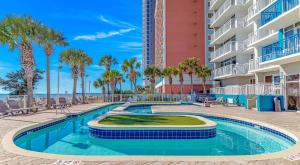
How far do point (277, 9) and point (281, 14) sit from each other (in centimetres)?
154

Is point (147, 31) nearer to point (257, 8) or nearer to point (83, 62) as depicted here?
point (83, 62)

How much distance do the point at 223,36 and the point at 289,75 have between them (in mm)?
16116

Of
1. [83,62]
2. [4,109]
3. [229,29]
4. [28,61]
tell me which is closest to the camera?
[4,109]

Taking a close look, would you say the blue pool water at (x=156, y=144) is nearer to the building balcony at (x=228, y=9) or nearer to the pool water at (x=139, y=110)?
the pool water at (x=139, y=110)

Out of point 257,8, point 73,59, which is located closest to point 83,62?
point 73,59

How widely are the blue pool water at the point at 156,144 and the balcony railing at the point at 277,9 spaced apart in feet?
32.9

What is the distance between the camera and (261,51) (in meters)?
25.8

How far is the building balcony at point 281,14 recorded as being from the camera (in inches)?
681

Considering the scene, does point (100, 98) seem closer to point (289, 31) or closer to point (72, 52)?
point (72, 52)

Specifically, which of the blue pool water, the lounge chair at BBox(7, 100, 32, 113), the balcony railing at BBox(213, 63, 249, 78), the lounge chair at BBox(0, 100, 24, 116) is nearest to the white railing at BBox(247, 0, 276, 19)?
the balcony railing at BBox(213, 63, 249, 78)

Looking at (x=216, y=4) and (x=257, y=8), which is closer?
(x=257, y=8)

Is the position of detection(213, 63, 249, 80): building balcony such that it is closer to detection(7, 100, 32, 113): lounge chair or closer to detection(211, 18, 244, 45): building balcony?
detection(211, 18, 244, 45): building balcony

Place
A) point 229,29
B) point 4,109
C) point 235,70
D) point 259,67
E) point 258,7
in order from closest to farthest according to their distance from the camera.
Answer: point 4,109
point 259,67
point 258,7
point 235,70
point 229,29

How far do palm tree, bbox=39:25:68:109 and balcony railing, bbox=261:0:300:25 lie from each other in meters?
16.9
